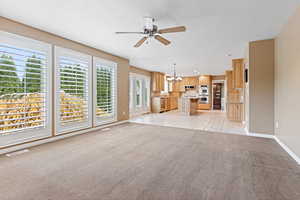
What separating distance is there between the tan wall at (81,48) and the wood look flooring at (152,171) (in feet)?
8.05

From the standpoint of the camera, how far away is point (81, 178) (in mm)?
1963

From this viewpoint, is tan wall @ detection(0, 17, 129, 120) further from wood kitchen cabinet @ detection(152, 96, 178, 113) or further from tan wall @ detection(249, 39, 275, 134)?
tan wall @ detection(249, 39, 275, 134)

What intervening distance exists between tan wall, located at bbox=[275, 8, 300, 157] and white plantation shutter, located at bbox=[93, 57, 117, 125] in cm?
481

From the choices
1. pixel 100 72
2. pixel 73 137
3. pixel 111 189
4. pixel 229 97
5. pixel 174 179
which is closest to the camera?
pixel 111 189

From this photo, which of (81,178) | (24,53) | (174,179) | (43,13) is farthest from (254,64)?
(24,53)

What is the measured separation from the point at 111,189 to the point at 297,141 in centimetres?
308

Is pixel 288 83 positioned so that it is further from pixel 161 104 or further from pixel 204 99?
pixel 204 99

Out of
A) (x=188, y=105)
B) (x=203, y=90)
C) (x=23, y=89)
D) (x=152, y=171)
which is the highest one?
(x=203, y=90)

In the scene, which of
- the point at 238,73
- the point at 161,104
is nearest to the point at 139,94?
the point at 161,104

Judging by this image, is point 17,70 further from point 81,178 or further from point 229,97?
point 229,97

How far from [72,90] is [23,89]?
1.11 meters

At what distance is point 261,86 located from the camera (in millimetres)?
3861

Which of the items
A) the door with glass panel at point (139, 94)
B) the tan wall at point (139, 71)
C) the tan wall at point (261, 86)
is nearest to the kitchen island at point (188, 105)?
the door with glass panel at point (139, 94)

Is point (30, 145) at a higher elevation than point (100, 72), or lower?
lower
